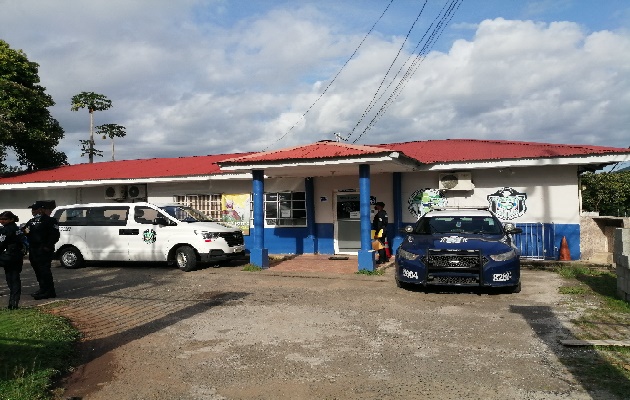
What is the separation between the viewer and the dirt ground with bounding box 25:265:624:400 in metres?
4.28

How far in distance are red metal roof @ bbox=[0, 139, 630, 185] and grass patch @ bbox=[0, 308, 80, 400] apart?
6.49 metres

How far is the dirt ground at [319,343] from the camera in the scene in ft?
14.0

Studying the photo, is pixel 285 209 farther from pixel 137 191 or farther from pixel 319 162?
pixel 137 191

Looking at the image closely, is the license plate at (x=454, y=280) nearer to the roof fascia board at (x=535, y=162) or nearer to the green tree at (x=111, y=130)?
the roof fascia board at (x=535, y=162)

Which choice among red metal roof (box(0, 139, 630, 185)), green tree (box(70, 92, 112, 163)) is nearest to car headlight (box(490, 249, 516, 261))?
red metal roof (box(0, 139, 630, 185))

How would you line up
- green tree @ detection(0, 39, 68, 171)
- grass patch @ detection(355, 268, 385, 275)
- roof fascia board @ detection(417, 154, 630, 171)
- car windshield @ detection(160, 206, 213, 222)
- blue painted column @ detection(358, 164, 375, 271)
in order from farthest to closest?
green tree @ detection(0, 39, 68, 171) < car windshield @ detection(160, 206, 213, 222) < roof fascia board @ detection(417, 154, 630, 171) < blue painted column @ detection(358, 164, 375, 271) < grass patch @ detection(355, 268, 385, 275)

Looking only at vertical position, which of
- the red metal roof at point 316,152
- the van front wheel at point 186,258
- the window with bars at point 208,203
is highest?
the red metal roof at point 316,152

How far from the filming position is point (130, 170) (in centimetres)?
1858

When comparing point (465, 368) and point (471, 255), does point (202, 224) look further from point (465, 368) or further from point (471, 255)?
point (465, 368)

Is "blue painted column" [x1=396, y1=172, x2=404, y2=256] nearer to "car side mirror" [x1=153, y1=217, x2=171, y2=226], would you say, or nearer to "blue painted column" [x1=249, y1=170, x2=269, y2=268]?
"blue painted column" [x1=249, y1=170, x2=269, y2=268]

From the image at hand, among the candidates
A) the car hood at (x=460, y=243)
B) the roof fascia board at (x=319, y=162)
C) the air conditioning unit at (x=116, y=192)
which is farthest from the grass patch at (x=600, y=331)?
the air conditioning unit at (x=116, y=192)

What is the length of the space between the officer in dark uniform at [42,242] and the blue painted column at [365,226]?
6.30 m

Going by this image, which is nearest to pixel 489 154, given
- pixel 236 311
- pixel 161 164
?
pixel 236 311

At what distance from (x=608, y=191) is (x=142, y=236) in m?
22.7
